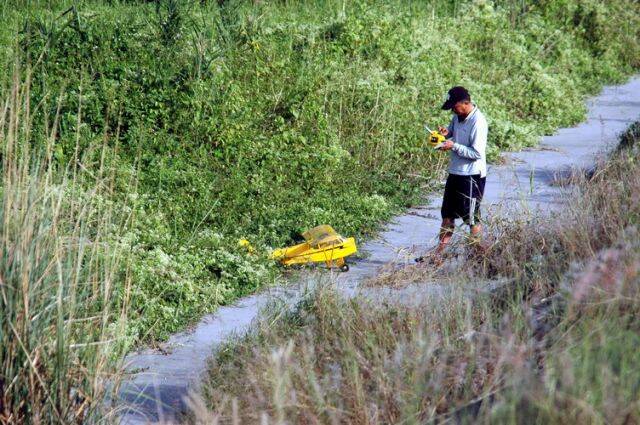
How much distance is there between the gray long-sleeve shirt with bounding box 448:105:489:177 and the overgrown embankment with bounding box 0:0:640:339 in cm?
154

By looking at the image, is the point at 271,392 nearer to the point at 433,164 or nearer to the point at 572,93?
the point at 433,164

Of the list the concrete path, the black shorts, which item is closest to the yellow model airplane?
the concrete path

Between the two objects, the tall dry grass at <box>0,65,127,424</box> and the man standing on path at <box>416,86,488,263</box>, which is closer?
the tall dry grass at <box>0,65,127,424</box>

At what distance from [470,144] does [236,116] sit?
3.36 metres

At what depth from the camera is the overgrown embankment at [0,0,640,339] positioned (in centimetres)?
931

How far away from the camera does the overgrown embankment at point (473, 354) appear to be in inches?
171

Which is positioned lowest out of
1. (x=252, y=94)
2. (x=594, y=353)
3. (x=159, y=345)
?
(x=159, y=345)

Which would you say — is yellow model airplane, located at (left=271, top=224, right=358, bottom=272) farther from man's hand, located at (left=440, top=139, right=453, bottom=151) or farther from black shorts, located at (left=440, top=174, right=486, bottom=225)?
man's hand, located at (left=440, top=139, right=453, bottom=151)

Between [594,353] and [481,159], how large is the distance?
4.70 meters

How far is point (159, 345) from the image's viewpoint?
748cm

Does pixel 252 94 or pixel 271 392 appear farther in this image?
pixel 252 94

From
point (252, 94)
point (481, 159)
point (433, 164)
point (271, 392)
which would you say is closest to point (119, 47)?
point (252, 94)

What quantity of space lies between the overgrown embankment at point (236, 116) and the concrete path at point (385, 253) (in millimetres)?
225

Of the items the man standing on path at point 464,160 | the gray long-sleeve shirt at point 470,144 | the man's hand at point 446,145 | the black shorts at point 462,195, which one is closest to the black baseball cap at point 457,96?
the man standing on path at point 464,160
